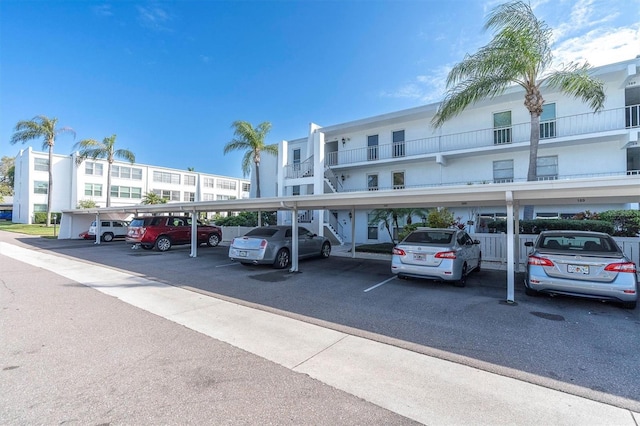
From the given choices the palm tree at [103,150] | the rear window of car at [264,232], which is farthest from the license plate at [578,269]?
the palm tree at [103,150]

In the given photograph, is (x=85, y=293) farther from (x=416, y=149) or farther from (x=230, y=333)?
(x=416, y=149)

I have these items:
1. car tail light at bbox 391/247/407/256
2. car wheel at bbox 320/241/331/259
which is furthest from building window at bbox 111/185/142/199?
car tail light at bbox 391/247/407/256

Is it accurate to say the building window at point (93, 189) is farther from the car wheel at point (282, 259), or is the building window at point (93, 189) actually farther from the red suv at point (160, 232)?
the car wheel at point (282, 259)

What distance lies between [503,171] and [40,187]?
4864 cm

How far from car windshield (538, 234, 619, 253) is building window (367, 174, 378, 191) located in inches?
491

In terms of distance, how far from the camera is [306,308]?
19.7 feet

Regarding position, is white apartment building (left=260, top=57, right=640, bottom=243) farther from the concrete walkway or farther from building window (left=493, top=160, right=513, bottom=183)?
the concrete walkway

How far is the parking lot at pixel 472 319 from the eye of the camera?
359 centimetres

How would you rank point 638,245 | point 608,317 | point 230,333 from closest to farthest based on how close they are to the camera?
point 230,333 < point 608,317 < point 638,245

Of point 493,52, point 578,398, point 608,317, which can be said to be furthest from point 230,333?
point 493,52

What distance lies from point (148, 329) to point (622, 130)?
17699mm

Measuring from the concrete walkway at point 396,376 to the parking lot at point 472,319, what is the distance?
282mm

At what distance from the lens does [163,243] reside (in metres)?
15.8

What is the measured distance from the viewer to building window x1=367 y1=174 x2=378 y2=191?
754 inches
